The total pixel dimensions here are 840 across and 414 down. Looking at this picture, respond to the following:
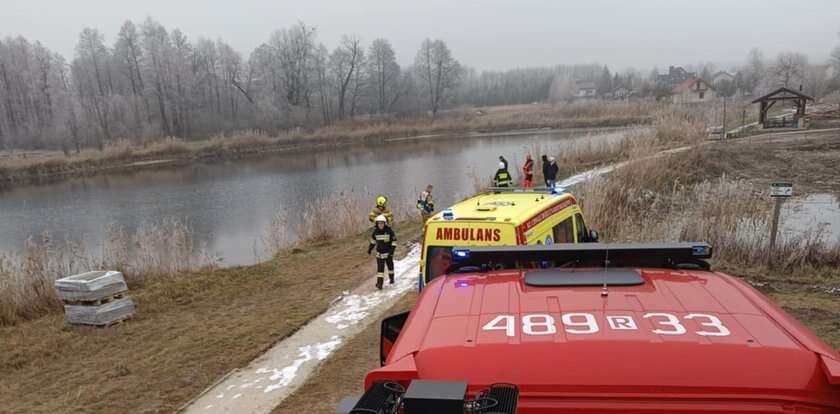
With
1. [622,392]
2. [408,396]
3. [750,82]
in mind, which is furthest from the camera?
[750,82]

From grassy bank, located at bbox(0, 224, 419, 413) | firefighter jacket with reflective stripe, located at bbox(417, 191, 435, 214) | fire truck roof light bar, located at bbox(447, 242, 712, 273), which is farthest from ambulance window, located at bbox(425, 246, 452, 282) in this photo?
firefighter jacket with reflective stripe, located at bbox(417, 191, 435, 214)

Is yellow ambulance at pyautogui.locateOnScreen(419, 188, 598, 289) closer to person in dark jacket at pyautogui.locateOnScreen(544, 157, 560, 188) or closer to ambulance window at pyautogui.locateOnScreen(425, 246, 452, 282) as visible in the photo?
ambulance window at pyautogui.locateOnScreen(425, 246, 452, 282)

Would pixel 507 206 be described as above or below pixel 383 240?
above

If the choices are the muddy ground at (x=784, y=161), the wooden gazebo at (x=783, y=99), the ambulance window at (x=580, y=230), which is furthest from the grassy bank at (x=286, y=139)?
the ambulance window at (x=580, y=230)

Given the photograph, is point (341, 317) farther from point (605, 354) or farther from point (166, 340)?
point (605, 354)

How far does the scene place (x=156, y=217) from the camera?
23938 millimetres

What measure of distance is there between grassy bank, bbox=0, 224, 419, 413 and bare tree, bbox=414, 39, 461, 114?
76.5m

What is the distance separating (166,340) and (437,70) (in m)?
83.2

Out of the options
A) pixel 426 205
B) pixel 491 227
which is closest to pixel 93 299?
pixel 491 227

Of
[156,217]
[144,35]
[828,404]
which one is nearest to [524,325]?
[828,404]

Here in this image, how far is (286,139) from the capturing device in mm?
56156

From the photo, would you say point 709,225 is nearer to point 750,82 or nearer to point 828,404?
point 828,404

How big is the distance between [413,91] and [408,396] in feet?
281

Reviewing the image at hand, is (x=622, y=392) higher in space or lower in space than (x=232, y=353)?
higher
